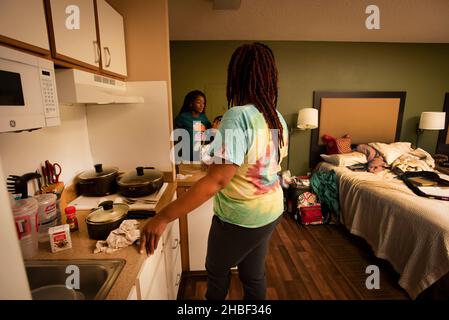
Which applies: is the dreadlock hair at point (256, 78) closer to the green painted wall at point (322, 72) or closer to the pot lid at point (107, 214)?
Answer: the pot lid at point (107, 214)

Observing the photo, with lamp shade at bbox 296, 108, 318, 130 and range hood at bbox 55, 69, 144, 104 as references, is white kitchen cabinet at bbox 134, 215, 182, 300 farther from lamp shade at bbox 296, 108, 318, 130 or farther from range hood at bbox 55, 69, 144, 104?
lamp shade at bbox 296, 108, 318, 130

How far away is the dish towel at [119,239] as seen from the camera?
3.16ft

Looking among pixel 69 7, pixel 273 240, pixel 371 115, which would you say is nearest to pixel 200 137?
pixel 273 240

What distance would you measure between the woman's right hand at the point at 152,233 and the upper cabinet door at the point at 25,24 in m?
0.75

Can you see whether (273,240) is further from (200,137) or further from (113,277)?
(113,277)

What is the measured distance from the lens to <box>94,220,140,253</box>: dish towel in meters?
0.96

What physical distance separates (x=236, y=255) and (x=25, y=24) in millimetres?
1163

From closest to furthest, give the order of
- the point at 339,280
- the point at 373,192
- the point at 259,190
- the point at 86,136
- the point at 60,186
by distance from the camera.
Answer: the point at 259,190, the point at 60,186, the point at 86,136, the point at 339,280, the point at 373,192

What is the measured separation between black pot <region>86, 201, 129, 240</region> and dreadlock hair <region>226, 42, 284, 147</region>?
752 millimetres

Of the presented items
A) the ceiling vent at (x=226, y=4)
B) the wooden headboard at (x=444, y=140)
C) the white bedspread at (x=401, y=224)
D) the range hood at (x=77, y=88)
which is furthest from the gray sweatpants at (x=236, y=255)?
the wooden headboard at (x=444, y=140)

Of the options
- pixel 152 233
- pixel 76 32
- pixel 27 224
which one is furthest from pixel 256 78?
pixel 27 224

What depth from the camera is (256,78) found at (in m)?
0.94

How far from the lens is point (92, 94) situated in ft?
3.58

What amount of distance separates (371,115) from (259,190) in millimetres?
3280
